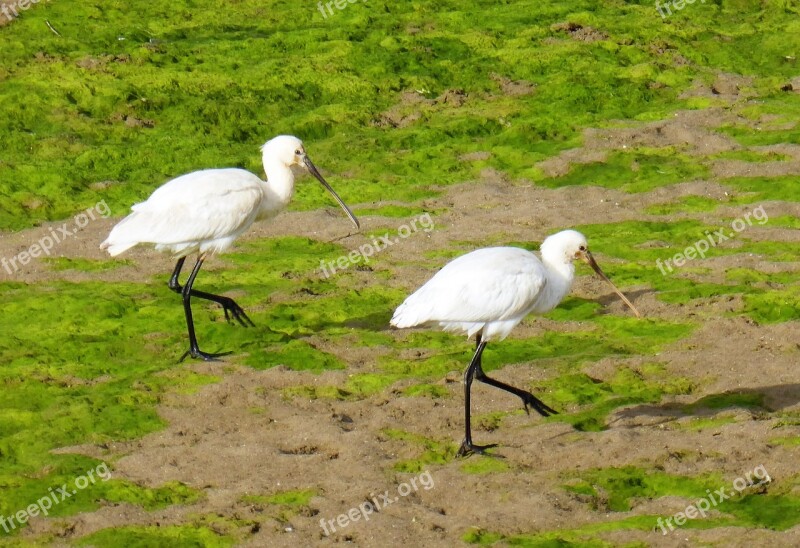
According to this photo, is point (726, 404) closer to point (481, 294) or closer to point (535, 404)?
point (535, 404)

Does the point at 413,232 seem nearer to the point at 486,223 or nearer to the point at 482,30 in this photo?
the point at 486,223

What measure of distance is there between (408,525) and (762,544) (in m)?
2.06

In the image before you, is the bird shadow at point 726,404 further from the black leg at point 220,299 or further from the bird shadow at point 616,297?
the black leg at point 220,299

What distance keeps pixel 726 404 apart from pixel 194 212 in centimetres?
468

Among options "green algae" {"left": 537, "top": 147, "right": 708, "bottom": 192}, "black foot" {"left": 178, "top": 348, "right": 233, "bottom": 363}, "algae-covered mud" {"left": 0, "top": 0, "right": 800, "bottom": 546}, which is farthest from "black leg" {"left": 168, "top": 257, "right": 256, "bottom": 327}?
"green algae" {"left": 537, "top": 147, "right": 708, "bottom": 192}

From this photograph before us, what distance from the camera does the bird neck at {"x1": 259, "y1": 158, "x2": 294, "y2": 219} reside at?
11516 mm

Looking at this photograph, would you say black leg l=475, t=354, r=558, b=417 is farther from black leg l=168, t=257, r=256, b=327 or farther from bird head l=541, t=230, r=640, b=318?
black leg l=168, t=257, r=256, b=327

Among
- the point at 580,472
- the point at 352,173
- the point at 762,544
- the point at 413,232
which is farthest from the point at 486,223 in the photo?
the point at 762,544

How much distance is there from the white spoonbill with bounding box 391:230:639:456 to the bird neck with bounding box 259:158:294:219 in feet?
8.88

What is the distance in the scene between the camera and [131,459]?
29.3ft

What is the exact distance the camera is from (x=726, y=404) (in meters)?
Answer: 9.41

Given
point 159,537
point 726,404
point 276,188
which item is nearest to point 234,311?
point 276,188

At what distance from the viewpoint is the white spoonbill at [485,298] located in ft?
29.4

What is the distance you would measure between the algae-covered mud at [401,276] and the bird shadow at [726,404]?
29mm
